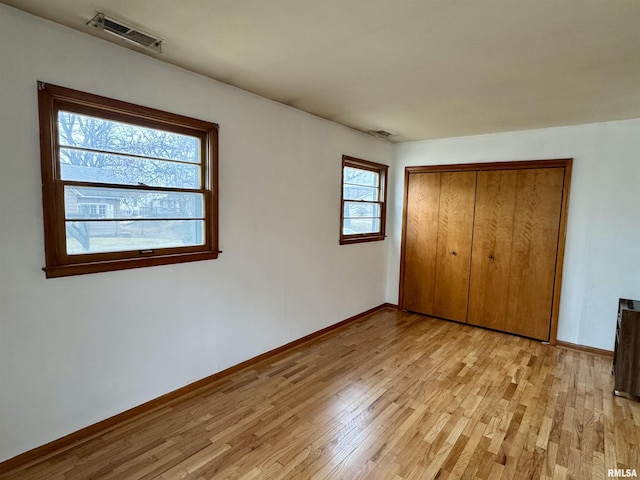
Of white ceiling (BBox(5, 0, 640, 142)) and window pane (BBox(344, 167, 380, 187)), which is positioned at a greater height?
white ceiling (BBox(5, 0, 640, 142))

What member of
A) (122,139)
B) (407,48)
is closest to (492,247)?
(407,48)

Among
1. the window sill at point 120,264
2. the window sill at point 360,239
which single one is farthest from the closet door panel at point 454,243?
the window sill at point 120,264

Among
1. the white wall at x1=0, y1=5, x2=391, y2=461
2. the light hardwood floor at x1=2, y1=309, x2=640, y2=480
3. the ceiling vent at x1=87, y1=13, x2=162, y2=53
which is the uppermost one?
the ceiling vent at x1=87, y1=13, x2=162, y2=53

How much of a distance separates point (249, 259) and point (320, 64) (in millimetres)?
1722

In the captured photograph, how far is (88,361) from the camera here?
218cm

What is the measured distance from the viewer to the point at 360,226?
4719mm

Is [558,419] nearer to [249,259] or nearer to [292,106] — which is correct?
[249,259]

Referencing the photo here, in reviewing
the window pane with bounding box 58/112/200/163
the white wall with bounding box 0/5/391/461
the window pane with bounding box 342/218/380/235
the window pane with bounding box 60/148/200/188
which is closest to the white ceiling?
the white wall with bounding box 0/5/391/461

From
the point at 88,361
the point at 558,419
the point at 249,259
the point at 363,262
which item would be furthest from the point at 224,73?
the point at 558,419

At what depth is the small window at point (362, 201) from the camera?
14.3 feet

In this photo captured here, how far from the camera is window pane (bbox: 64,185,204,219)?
211cm

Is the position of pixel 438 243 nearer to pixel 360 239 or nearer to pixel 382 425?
pixel 360 239

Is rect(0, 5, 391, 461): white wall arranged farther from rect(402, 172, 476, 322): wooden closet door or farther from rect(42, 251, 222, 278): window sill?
rect(402, 172, 476, 322): wooden closet door

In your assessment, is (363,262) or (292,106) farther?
(363,262)
